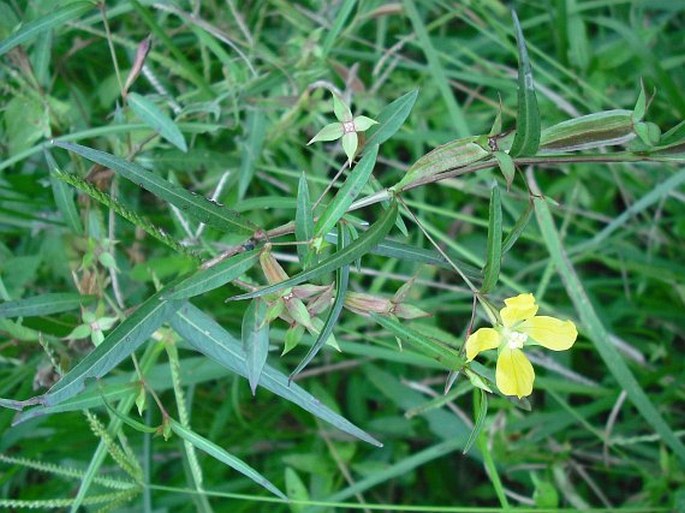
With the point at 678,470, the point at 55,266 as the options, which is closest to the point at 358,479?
the point at 678,470

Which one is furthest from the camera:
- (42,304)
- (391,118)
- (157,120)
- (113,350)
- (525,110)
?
(157,120)

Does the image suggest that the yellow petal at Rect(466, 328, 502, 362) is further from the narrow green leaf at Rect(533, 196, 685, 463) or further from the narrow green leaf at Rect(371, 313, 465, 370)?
the narrow green leaf at Rect(533, 196, 685, 463)

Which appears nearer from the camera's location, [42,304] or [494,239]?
[494,239]

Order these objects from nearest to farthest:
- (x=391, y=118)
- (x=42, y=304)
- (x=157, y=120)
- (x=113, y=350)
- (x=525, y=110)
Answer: (x=525, y=110)
(x=113, y=350)
(x=391, y=118)
(x=42, y=304)
(x=157, y=120)

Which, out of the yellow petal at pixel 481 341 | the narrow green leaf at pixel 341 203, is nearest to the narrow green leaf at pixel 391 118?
the narrow green leaf at pixel 341 203

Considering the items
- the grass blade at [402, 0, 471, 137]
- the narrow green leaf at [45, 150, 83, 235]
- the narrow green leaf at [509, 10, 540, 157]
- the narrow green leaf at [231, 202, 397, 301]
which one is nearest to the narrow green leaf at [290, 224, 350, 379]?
the narrow green leaf at [231, 202, 397, 301]

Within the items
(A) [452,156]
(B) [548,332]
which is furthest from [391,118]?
(B) [548,332]

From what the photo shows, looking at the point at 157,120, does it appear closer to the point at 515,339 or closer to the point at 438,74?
the point at 438,74
